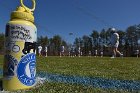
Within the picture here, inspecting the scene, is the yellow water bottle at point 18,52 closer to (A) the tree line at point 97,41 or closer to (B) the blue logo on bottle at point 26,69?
(B) the blue logo on bottle at point 26,69

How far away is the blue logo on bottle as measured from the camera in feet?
20.7

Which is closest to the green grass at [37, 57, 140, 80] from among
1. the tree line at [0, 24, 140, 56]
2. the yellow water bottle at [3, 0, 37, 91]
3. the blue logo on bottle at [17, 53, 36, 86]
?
Answer: the blue logo on bottle at [17, 53, 36, 86]

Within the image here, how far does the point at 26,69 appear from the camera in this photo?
6.36 metres

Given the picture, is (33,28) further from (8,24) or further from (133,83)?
(133,83)

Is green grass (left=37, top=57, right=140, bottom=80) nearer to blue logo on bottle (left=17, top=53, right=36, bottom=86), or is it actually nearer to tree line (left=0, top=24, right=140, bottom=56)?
blue logo on bottle (left=17, top=53, right=36, bottom=86)

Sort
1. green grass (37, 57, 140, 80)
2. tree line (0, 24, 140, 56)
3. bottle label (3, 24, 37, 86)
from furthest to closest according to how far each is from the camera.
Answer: tree line (0, 24, 140, 56), green grass (37, 57, 140, 80), bottle label (3, 24, 37, 86)

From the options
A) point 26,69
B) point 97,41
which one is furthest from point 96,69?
point 97,41

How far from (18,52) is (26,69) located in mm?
349

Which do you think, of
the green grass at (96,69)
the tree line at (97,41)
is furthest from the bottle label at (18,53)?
the tree line at (97,41)

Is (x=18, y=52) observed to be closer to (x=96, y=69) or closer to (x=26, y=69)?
(x=26, y=69)

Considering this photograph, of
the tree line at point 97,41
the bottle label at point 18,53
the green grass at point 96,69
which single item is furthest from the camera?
the tree line at point 97,41

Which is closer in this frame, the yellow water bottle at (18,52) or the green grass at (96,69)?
the yellow water bottle at (18,52)

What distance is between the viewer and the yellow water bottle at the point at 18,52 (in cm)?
630

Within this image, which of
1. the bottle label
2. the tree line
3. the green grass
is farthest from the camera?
the tree line
